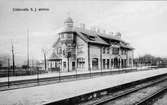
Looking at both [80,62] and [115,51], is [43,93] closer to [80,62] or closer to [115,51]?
[80,62]

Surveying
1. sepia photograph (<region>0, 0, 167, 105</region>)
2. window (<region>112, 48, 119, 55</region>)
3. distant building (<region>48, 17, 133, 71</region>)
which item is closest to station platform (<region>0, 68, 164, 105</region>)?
sepia photograph (<region>0, 0, 167, 105</region>)

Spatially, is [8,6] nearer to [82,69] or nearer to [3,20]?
[3,20]

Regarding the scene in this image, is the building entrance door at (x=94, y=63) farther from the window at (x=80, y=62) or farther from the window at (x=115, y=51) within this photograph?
the window at (x=115, y=51)

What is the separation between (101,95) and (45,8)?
626cm

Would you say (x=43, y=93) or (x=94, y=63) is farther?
(x=94, y=63)

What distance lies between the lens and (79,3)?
9.90 metres

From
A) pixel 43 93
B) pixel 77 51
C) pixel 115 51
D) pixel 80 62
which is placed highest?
pixel 115 51

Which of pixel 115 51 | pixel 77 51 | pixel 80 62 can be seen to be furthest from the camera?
pixel 115 51

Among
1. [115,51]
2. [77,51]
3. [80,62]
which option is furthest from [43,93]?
[115,51]

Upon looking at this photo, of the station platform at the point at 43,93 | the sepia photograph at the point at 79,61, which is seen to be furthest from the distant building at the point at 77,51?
the station platform at the point at 43,93

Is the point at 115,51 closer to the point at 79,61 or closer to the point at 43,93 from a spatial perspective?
the point at 79,61

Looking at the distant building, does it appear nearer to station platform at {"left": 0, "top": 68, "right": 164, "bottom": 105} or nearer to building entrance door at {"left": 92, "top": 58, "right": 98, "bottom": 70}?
building entrance door at {"left": 92, "top": 58, "right": 98, "bottom": 70}

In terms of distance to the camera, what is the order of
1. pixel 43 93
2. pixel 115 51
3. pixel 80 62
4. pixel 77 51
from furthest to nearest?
pixel 115 51, pixel 77 51, pixel 80 62, pixel 43 93

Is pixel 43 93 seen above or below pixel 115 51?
below
